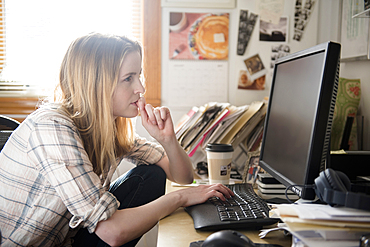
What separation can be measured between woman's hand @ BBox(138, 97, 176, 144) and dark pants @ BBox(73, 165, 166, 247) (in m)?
0.14

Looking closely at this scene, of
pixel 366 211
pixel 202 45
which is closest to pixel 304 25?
pixel 202 45

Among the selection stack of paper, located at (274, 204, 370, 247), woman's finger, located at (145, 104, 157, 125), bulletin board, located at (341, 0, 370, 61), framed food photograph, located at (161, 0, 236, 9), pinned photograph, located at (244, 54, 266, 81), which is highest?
framed food photograph, located at (161, 0, 236, 9)

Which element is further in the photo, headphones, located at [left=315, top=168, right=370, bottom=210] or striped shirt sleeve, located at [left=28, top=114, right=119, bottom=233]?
striped shirt sleeve, located at [left=28, top=114, right=119, bottom=233]

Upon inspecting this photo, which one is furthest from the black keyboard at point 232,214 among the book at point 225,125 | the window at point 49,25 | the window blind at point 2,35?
the window blind at point 2,35

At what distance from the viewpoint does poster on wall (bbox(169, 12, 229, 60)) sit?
190 cm

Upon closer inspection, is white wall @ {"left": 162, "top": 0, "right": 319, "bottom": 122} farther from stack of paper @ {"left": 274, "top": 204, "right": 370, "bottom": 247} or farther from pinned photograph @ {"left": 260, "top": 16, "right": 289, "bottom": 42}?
stack of paper @ {"left": 274, "top": 204, "right": 370, "bottom": 247}

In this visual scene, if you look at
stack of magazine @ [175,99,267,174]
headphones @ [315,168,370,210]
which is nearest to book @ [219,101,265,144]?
stack of magazine @ [175,99,267,174]

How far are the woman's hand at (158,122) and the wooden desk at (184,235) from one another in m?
0.40

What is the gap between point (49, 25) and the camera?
1928mm

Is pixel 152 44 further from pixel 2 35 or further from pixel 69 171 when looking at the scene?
pixel 69 171

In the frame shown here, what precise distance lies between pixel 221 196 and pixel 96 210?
0.36 meters

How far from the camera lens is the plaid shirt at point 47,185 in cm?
83

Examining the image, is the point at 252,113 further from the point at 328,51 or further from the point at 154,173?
the point at 328,51

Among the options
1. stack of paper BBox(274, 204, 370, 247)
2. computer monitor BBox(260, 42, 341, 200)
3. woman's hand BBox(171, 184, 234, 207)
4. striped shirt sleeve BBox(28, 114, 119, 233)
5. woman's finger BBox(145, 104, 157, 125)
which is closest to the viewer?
stack of paper BBox(274, 204, 370, 247)
